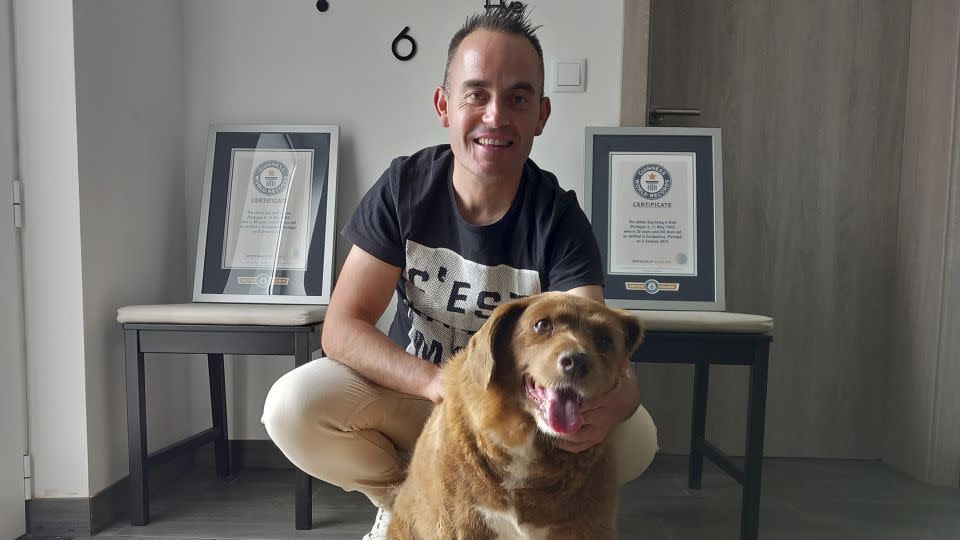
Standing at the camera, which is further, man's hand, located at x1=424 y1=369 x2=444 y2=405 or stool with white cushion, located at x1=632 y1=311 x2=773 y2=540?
stool with white cushion, located at x1=632 y1=311 x2=773 y2=540

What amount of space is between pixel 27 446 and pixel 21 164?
2.87 feet

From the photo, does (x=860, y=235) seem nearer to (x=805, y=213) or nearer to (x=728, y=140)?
(x=805, y=213)

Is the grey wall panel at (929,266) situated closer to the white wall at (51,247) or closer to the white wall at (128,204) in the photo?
the white wall at (128,204)

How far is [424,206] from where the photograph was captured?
5.19 ft

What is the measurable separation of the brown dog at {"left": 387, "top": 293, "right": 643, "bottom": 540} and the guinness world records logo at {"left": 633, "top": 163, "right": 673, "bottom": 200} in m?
1.37

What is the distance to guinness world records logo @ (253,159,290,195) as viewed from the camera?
8.11 feet

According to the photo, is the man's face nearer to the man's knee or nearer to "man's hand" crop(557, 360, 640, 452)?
"man's hand" crop(557, 360, 640, 452)

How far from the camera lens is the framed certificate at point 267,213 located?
7.98 ft

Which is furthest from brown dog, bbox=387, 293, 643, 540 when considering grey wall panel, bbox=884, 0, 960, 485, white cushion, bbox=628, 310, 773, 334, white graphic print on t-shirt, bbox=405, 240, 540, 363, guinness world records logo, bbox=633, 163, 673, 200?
grey wall panel, bbox=884, 0, 960, 485

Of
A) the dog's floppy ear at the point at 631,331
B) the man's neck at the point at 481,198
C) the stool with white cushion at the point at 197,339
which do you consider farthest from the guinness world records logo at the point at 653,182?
the dog's floppy ear at the point at 631,331

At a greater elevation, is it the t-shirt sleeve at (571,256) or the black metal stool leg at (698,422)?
the t-shirt sleeve at (571,256)

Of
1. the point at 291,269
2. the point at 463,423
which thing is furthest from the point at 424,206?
the point at 291,269

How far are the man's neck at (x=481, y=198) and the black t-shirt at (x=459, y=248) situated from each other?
2 cm

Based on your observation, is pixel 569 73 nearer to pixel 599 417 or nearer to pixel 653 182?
pixel 653 182
